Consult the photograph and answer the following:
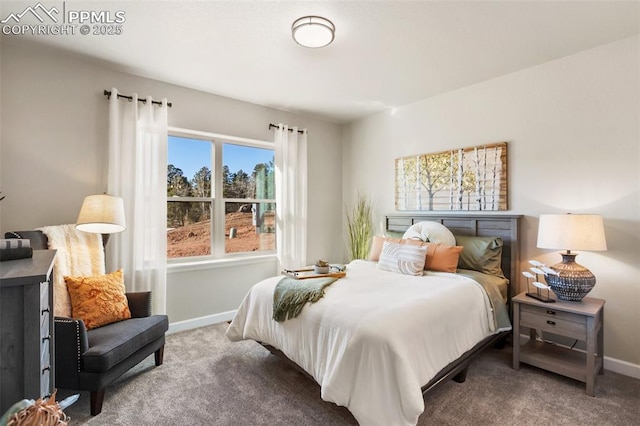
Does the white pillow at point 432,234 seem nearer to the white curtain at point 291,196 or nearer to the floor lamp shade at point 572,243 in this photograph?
the floor lamp shade at point 572,243

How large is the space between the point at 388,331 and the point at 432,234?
5.73 ft

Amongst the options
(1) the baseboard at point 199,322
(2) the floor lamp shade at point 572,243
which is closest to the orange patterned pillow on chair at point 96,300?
(1) the baseboard at point 199,322

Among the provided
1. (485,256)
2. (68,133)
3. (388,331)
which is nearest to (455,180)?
(485,256)

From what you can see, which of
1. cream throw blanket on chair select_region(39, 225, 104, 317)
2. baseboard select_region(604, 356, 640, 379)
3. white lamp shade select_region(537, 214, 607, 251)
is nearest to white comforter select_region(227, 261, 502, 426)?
white lamp shade select_region(537, 214, 607, 251)

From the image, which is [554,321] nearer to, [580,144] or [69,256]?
[580,144]

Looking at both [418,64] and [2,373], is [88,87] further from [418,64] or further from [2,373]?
[418,64]

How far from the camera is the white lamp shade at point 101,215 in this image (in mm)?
2459

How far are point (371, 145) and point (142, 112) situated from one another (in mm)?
2910

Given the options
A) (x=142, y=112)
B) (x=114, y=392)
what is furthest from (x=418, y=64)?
(x=114, y=392)

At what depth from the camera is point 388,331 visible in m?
1.70

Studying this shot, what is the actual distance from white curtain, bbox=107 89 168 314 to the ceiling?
1.50ft

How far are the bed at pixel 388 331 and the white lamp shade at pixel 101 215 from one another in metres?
1.31

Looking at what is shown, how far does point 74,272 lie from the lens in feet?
7.97

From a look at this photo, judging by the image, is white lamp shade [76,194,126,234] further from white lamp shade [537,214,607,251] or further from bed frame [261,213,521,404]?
white lamp shade [537,214,607,251]
